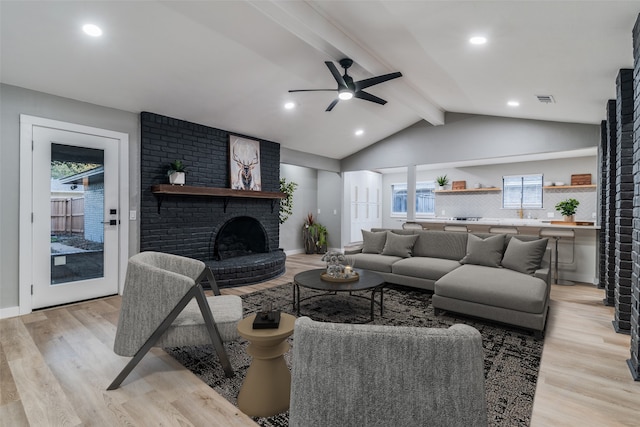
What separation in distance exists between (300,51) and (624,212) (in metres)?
3.66

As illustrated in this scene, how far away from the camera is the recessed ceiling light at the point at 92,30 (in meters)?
2.75

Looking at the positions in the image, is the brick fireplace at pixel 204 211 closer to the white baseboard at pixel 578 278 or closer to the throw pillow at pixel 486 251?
the throw pillow at pixel 486 251

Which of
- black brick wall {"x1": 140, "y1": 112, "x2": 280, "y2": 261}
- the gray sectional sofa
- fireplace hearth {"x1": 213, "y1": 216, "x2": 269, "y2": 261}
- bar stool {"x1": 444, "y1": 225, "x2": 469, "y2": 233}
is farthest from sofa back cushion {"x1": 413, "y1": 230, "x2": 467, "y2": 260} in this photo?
black brick wall {"x1": 140, "y1": 112, "x2": 280, "y2": 261}

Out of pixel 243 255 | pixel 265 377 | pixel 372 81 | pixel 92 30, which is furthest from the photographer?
pixel 243 255

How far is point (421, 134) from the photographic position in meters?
6.68

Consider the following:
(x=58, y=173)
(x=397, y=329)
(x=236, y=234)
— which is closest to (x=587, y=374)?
(x=397, y=329)

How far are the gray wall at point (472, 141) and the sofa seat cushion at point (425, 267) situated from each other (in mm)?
2676

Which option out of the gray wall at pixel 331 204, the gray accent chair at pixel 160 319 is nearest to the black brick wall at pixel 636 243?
the gray accent chair at pixel 160 319

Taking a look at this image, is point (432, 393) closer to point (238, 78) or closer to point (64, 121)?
point (238, 78)

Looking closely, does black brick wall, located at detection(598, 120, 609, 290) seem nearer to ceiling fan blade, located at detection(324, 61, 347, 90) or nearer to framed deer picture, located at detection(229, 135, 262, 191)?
ceiling fan blade, located at detection(324, 61, 347, 90)

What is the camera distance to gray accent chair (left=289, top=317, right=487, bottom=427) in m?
0.91

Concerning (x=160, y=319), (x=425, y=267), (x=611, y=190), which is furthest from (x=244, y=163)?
(x=611, y=190)

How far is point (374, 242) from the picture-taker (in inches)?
198

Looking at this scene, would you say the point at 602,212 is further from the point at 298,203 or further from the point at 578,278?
the point at 298,203
